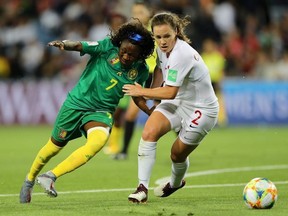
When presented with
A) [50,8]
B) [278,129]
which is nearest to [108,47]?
[278,129]

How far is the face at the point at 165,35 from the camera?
26.5ft

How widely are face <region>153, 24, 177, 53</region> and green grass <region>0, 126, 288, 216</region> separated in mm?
1579

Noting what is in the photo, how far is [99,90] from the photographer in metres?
8.43

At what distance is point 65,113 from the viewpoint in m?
8.36

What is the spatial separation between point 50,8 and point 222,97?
577 cm

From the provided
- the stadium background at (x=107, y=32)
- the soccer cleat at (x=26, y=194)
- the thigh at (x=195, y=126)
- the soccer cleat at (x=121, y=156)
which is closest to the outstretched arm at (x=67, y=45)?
the thigh at (x=195, y=126)

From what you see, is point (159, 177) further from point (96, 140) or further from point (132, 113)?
point (96, 140)

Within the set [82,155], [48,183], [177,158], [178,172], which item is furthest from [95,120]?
[178,172]

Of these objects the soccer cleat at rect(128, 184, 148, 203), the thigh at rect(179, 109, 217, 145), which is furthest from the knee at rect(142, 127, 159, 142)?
the soccer cleat at rect(128, 184, 148, 203)

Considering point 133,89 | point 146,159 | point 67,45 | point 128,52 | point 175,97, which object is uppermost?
point 67,45

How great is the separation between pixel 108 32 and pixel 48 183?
46.8 feet

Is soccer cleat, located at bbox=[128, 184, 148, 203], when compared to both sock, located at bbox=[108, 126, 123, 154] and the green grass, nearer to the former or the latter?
the green grass

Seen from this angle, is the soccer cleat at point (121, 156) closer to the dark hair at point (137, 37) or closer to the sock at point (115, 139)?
the sock at point (115, 139)

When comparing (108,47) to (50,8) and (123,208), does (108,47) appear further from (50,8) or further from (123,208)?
(50,8)
